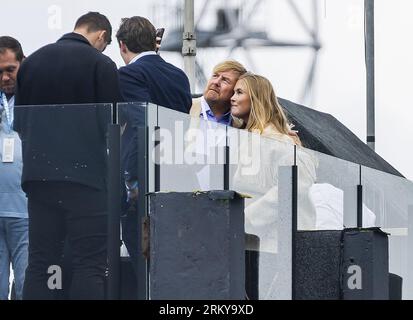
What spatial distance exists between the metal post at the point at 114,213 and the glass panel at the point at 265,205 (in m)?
1.01

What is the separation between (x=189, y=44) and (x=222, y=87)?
9.70m

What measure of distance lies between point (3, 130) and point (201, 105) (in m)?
2.61

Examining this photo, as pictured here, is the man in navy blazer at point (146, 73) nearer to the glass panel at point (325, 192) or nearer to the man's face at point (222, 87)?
the man's face at point (222, 87)

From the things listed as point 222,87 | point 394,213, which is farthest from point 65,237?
point 394,213

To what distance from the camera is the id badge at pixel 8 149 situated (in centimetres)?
1268

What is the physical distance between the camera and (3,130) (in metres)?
12.7

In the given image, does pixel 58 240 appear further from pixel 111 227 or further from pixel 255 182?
pixel 255 182

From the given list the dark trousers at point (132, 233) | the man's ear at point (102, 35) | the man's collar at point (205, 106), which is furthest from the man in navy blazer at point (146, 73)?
the dark trousers at point (132, 233)


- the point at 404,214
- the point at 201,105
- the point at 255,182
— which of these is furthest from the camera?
the point at 404,214

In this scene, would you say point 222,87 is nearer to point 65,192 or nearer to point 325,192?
point 325,192

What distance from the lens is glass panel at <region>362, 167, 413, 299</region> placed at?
15352 mm

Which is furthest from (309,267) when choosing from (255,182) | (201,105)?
(201,105)

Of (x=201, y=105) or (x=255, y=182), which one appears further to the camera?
(x=201, y=105)

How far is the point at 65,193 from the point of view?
12539mm
